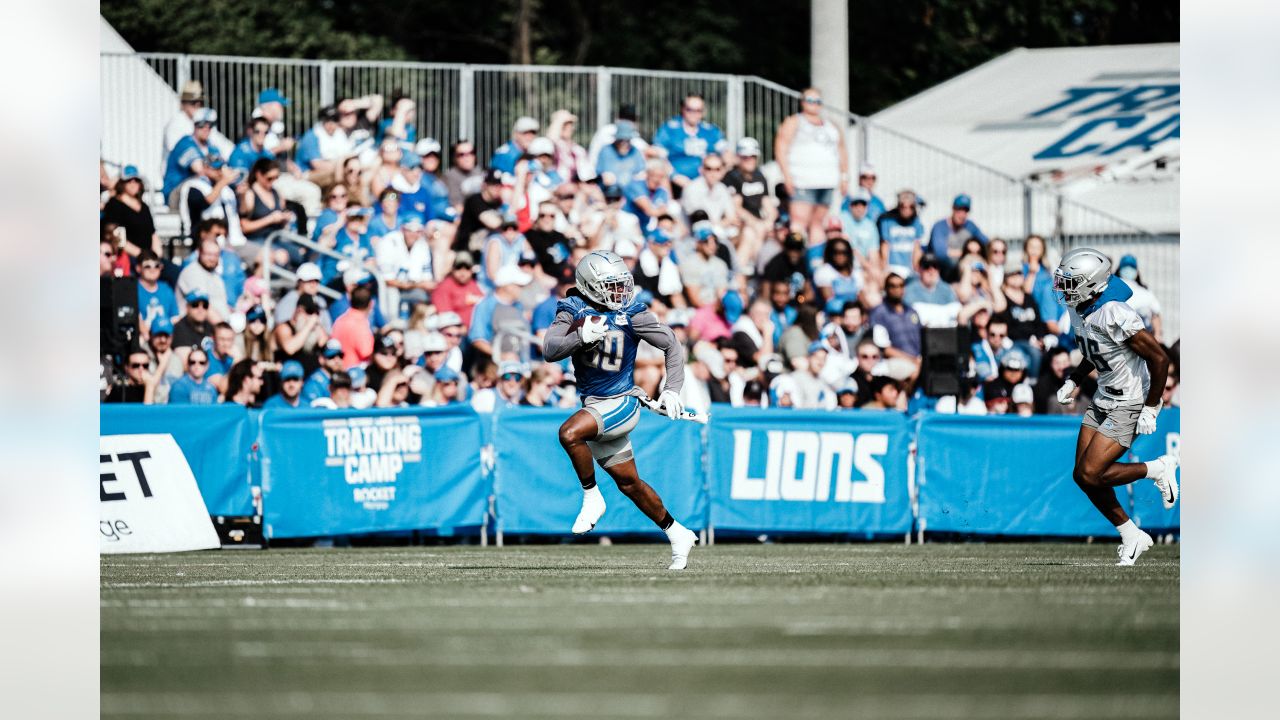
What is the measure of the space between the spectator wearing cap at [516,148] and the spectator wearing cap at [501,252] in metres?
1.51

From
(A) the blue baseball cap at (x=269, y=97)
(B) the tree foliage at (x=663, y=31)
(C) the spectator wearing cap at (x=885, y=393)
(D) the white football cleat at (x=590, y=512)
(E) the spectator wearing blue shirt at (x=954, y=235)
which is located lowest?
(D) the white football cleat at (x=590, y=512)

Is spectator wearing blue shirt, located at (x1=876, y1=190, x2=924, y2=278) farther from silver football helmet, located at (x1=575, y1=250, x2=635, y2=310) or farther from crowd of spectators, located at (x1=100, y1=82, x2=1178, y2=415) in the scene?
silver football helmet, located at (x1=575, y1=250, x2=635, y2=310)

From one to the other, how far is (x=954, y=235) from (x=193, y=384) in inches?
373

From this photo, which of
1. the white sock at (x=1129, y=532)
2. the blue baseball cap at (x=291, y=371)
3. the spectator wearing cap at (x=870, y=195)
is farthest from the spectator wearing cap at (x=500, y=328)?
the white sock at (x=1129, y=532)

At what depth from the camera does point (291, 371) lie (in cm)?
1811

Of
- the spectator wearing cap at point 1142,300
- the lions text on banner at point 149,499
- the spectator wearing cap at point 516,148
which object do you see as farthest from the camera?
the spectator wearing cap at point 516,148

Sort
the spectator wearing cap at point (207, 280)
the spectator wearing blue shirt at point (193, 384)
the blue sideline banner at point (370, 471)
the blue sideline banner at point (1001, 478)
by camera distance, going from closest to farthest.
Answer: the blue sideline banner at point (370, 471) < the spectator wearing blue shirt at point (193, 384) < the blue sideline banner at point (1001, 478) < the spectator wearing cap at point (207, 280)

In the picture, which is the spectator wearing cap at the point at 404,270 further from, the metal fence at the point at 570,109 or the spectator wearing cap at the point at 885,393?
the spectator wearing cap at the point at 885,393

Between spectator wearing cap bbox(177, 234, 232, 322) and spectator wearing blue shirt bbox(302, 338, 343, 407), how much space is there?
126 cm

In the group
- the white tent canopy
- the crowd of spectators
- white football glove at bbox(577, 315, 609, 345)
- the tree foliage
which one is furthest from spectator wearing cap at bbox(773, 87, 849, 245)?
the tree foliage

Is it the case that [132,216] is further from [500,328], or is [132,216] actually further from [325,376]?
[500,328]

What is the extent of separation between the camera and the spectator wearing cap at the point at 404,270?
799 inches

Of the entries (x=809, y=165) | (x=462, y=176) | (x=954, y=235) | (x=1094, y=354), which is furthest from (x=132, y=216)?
(x=1094, y=354)
